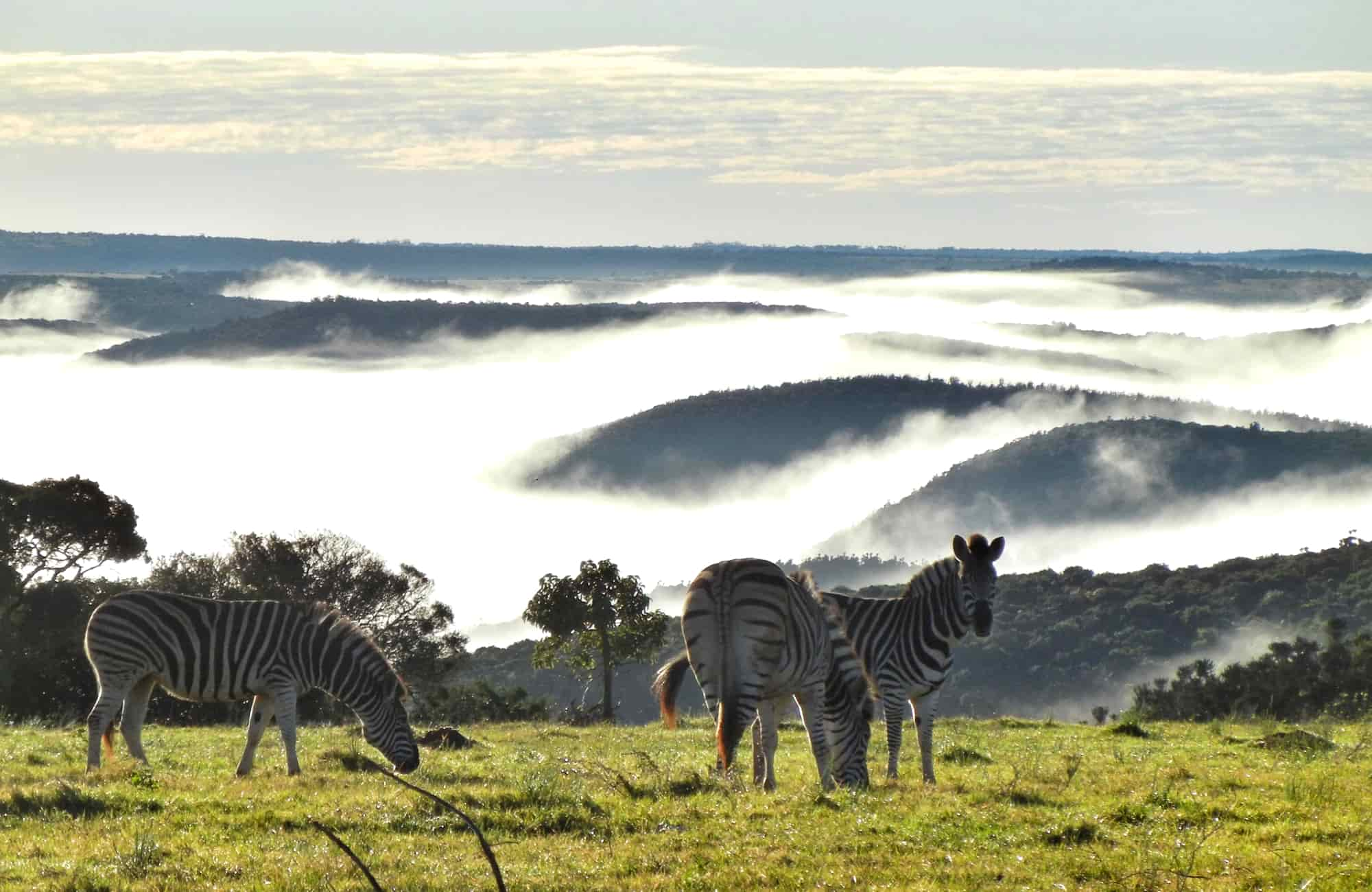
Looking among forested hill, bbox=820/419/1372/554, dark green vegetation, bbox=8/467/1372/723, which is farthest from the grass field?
forested hill, bbox=820/419/1372/554

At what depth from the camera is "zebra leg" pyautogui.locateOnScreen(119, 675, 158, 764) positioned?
64.0 feet

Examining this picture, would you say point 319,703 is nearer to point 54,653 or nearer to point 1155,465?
point 54,653

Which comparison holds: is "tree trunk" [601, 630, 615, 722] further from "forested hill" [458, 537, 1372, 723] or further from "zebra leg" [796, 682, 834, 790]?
"zebra leg" [796, 682, 834, 790]

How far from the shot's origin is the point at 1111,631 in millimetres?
78188

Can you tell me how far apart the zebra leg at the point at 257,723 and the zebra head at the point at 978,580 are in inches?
329

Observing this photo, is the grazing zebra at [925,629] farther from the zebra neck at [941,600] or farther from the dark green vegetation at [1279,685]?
the dark green vegetation at [1279,685]

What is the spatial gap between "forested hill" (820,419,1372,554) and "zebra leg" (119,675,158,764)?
154 meters

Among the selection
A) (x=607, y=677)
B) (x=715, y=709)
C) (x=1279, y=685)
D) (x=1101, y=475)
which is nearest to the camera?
(x=715, y=709)

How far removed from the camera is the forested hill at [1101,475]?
17438cm

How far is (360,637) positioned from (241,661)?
1.48 meters

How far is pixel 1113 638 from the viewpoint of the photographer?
77000mm

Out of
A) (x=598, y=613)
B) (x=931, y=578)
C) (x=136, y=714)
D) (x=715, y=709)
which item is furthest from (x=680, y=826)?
(x=598, y=613)

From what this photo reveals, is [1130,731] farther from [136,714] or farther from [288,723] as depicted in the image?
[136,714]

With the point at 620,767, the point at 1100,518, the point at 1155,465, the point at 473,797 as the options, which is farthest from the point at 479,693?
the point at 1155,465
